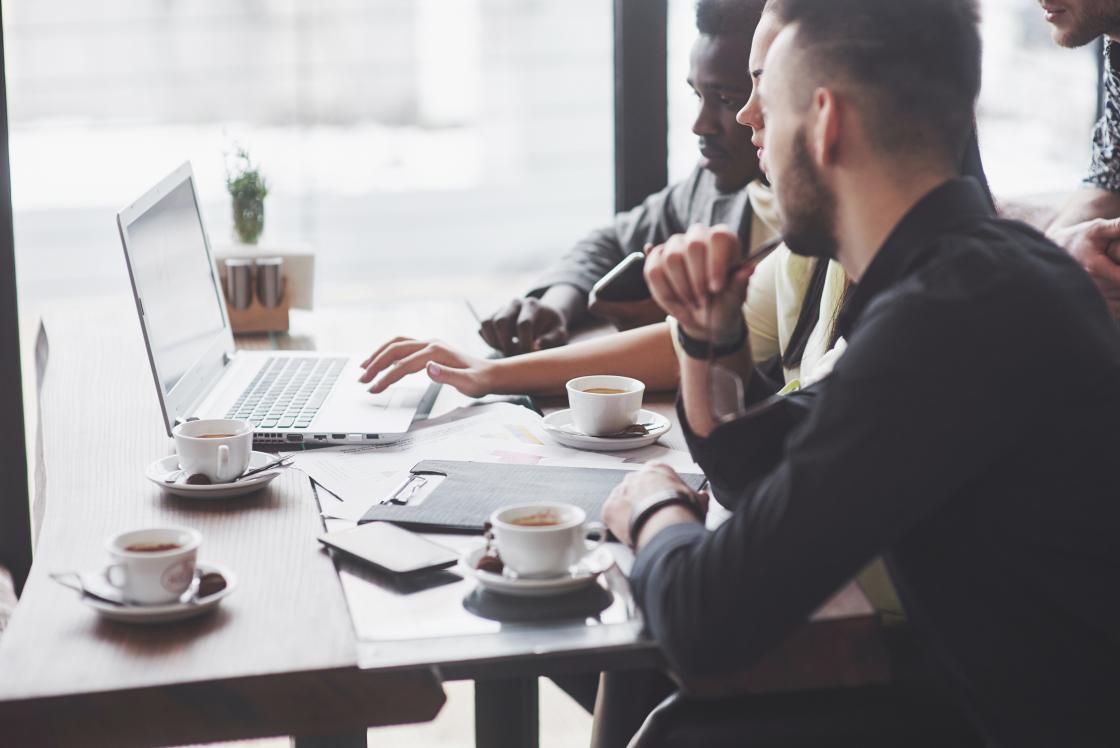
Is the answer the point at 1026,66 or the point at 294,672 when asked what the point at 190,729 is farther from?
the point at 1026,66

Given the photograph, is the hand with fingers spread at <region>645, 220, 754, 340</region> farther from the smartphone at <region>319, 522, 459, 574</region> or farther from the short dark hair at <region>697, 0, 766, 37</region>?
the short dark hair at <region>697, 0, 766, 37</region>

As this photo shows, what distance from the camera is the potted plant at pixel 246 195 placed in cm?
231

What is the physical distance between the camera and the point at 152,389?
72.2 inches

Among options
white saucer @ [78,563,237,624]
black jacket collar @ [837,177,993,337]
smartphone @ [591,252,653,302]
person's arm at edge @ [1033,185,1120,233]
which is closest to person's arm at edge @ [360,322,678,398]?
smartphone @ [591,252,653,302]

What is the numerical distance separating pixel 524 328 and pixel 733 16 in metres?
0.63

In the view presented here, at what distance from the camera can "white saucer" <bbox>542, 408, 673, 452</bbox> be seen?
4.89 feet

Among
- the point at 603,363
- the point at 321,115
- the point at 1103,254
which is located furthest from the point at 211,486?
the point at 321,115

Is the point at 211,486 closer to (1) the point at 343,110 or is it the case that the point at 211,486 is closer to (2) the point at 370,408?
(2) the point at 370,408

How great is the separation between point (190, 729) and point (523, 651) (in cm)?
26

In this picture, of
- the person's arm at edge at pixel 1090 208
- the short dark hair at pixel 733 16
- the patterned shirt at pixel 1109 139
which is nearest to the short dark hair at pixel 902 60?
the short dark hair at pixel 733 16

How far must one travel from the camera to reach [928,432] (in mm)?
866

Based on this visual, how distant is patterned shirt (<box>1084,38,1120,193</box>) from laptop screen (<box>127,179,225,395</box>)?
1655mm

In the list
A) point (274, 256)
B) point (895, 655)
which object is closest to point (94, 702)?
point (895, 655)

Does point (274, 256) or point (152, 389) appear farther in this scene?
point (274, 256)
